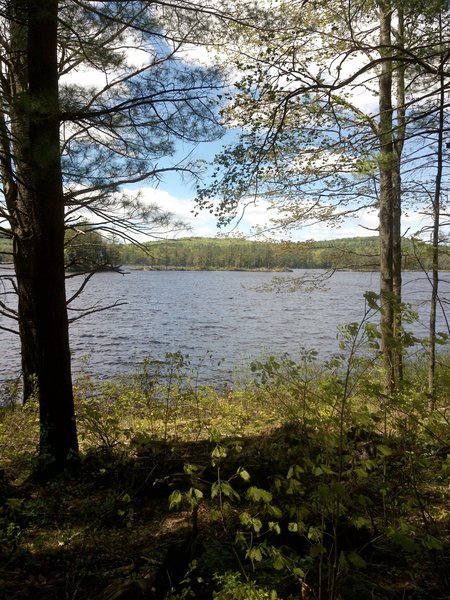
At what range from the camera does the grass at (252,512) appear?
7.41 ft

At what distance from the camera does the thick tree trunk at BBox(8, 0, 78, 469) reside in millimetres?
4152

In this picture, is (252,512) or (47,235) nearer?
(252,512)

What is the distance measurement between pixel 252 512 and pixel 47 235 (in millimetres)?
3355

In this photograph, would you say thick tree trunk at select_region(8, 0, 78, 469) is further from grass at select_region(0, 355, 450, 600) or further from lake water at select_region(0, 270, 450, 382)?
lake water at select_region(0, 270, 450, 382)

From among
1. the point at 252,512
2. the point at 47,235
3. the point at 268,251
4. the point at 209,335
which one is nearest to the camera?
the point at 252,512

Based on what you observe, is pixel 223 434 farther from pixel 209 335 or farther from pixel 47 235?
pixel 209 335

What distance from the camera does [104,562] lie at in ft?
9.91

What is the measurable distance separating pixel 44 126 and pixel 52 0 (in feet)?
3.61

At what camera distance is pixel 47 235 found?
14.1 feet

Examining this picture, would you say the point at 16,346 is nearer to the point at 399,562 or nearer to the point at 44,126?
the point at 44,126

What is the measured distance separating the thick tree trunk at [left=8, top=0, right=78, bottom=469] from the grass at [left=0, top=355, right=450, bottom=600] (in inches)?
14.4

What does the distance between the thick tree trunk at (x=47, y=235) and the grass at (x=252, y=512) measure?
1.20ft

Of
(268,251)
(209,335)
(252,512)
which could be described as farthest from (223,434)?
(209,335)

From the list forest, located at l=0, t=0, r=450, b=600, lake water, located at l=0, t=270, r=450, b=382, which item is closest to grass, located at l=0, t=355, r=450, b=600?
forest, located at l=0, t=0, r=450, b=600
